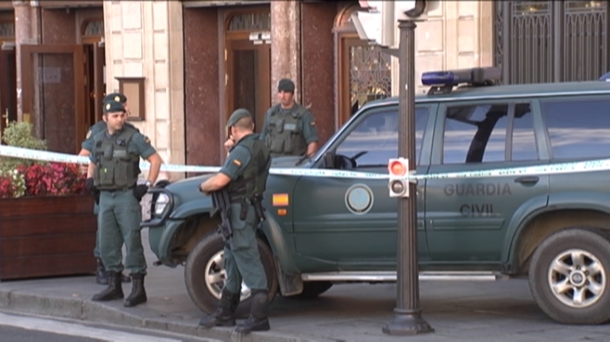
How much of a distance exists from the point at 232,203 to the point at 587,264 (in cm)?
264

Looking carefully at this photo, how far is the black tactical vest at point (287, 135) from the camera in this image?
1250 cm

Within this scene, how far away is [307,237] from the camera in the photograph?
963 centimetres

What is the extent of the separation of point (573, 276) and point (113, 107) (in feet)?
13.4

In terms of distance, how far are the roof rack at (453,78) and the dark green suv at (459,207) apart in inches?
3.3

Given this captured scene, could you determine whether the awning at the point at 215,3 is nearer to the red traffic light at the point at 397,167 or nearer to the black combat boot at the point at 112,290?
the black combat boot at the point at 112,290

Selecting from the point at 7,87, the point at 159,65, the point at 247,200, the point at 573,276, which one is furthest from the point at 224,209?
the point at 7,87

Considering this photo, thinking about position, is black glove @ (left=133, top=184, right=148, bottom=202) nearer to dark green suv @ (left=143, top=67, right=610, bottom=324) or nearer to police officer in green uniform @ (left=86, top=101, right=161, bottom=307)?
police officer in green uniform @ (left=86, top=101, right=161, bottom=307)

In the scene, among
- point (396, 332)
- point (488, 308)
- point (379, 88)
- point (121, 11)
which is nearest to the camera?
point (396, 332)

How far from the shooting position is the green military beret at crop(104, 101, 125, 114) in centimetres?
A: 1049

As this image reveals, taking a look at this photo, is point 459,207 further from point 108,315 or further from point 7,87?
point 7,87

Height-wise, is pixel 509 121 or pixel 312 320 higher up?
pixel 509 121

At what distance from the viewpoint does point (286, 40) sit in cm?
1698

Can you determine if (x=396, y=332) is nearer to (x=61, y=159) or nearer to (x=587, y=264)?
(x=587, y=264)

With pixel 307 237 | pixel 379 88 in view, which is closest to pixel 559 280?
pixel 307 237
